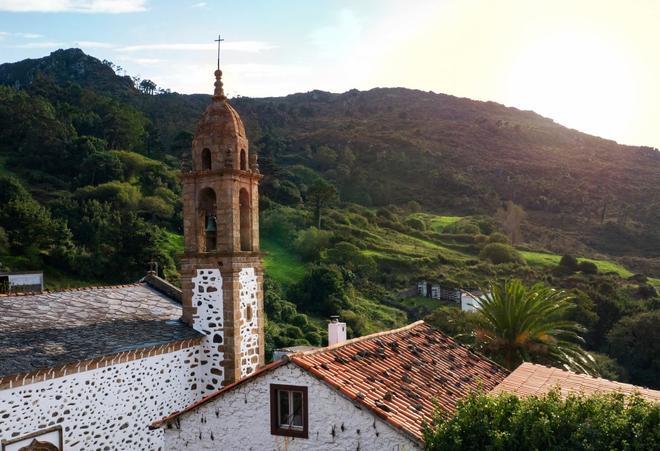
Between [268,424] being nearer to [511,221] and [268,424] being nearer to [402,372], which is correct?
[402,372]

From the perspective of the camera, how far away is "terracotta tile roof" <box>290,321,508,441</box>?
1032cm

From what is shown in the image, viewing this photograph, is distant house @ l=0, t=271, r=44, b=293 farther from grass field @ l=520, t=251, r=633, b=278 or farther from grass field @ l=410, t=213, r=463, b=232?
grass field @ l=410, t=213, r=463, b=232

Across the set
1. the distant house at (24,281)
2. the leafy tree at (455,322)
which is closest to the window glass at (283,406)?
the leafy tree at (455,322)

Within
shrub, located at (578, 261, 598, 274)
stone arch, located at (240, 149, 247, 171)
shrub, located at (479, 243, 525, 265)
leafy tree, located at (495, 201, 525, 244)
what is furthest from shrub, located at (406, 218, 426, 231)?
stone arch, located at (240, 149, 247, 171)

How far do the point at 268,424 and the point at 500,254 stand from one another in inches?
2258

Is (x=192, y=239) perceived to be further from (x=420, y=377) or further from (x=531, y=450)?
(x=531, y=450)

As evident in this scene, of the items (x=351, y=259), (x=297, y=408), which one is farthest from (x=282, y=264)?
(x=297, y=408)

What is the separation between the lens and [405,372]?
1263cm

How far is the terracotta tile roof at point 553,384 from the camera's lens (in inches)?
482

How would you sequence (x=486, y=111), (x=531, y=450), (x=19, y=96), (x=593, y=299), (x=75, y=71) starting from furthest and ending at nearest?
(x=486, y=111)
(x=75, y=71)
(x=19, y=96)
(x=593, y=299)
(x=531, y=450)

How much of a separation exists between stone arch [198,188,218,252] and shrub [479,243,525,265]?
51116 millimetres

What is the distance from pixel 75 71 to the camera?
146500 mm

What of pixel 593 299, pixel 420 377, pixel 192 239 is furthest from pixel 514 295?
pixel 593 299

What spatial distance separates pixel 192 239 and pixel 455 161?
388 ft
